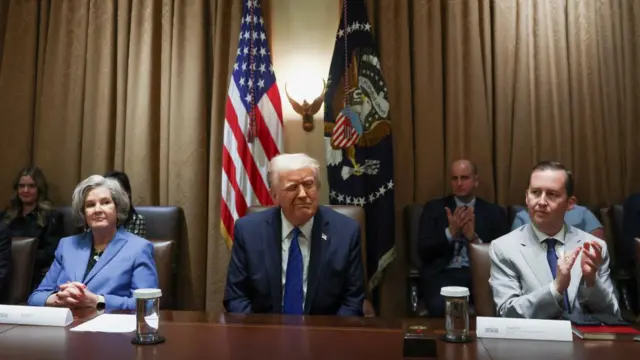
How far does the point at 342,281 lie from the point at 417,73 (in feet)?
7.34

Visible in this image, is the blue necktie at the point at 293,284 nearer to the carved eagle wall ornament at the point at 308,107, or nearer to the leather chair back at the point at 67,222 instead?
the carved eagle wall ornament at the point at 308,107

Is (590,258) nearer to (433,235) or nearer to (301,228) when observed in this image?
(301,228)

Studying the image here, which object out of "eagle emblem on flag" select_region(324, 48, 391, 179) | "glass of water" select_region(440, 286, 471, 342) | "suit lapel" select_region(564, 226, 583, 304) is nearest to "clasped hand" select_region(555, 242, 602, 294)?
"suit lapel" select_region(564, 226, 583, 304)

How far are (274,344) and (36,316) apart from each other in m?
0.80

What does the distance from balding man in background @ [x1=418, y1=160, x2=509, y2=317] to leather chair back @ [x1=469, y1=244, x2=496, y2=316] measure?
3.37ft

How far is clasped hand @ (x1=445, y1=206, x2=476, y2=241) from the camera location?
3691 millimetres

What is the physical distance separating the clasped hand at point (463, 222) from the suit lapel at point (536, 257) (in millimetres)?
1352

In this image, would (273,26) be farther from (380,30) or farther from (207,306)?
(207,306)

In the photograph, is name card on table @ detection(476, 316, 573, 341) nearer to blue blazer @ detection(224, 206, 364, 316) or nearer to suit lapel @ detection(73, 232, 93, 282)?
blue blazer @ detection(224, 206, 364, 316)

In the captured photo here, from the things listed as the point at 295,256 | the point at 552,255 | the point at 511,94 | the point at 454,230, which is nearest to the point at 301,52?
the point at 511,94

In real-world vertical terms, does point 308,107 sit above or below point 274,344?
above

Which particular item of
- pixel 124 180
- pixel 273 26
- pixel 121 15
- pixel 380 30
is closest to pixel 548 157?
pixel 380 30

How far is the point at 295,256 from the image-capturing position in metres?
2.51

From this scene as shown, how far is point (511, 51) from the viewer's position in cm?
424
